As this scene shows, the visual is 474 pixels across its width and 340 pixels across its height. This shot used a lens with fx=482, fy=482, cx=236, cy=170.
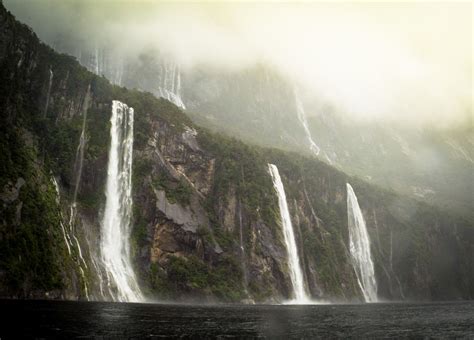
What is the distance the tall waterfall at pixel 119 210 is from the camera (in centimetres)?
6762

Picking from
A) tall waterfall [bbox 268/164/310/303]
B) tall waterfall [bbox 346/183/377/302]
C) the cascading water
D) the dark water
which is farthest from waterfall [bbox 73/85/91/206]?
the cascading water

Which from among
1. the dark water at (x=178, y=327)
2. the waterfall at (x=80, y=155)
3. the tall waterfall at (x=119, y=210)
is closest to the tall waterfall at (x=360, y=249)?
the tall waterfall at (x=119, y=210)

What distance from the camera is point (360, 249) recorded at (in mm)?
117250

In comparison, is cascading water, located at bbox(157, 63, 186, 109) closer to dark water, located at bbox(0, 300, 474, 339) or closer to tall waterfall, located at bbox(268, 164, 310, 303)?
tall waterfall, located at bbox(268, 164, 310, 303)

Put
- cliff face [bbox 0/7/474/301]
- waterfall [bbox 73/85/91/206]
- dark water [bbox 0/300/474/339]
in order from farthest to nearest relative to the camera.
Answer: waterfall [bbox 73/85/91/206], cliff face [bbox 0/7/474/301], dark water [bbox 0/300/474/339]

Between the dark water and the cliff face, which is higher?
the cliff face

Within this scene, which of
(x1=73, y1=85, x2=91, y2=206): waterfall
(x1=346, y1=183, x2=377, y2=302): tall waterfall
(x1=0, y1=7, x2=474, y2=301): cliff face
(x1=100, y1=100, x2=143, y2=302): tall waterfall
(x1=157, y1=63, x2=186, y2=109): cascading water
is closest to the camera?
(x1=0, y1=7, x2=474, y2=301): cliff face

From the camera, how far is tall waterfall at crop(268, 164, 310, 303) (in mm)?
91387

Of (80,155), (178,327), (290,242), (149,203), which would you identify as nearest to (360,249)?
(290,242)

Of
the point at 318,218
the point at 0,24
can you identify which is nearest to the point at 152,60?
the point at 318,218

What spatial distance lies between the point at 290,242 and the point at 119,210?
37194 millimetres

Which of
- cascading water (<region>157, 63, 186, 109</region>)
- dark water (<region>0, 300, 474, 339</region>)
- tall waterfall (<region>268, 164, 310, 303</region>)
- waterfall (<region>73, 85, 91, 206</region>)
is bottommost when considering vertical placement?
dark water (<region>0, 300, 474, 339</region>)

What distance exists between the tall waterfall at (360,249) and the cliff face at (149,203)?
8.62 ft

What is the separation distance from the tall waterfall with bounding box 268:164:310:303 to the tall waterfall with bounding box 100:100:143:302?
33719 millimetres
